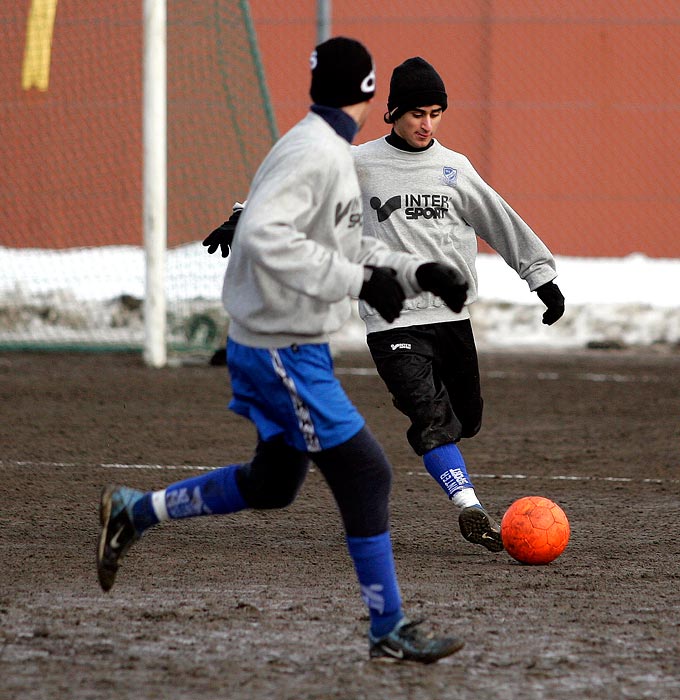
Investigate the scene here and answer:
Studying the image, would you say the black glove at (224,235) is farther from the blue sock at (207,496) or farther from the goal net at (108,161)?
the goal net at (108,161)

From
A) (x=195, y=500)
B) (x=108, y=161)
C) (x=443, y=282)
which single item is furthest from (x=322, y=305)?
(x=108, y=161)

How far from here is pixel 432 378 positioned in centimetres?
580

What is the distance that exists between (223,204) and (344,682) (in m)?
9.14

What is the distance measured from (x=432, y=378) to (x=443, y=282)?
6.09ft

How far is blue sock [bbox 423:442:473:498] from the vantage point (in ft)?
18.3

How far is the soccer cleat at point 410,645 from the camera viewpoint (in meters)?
3.93

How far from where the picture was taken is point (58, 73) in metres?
13.6

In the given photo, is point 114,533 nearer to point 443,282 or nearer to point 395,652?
point 395,652

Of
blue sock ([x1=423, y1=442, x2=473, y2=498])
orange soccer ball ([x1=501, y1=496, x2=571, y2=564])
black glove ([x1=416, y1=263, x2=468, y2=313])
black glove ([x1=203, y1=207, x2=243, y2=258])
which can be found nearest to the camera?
black glove ([x1=416, y1=263, x2=468, y2=313])

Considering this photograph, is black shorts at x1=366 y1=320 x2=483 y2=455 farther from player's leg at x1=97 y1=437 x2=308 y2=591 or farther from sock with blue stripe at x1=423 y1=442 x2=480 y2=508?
player's leg at x1=97 y1=437 x2=308 y2=591

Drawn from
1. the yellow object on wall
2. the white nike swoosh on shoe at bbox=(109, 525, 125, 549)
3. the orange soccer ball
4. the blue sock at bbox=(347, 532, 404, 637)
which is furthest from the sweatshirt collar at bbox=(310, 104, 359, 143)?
the yellow object on wall

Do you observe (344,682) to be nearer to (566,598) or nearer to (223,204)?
(566,598)

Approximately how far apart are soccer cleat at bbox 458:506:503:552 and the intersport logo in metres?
1.26

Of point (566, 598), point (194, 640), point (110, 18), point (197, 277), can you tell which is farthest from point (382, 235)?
point (110, 18)
